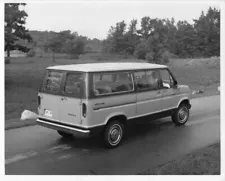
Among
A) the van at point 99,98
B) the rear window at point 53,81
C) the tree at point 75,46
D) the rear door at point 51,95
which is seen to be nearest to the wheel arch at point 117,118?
the van at point 99,98

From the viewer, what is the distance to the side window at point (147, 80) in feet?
23.6

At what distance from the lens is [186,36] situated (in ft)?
181

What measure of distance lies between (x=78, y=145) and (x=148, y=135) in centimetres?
203

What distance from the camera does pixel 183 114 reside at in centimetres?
873

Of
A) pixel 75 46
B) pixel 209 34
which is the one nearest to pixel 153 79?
pixel 75 46

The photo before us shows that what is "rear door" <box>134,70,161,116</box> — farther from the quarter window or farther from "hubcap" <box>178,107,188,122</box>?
"hubcap" <box>178,107,188,122</box>

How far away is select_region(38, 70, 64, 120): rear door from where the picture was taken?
661 cm

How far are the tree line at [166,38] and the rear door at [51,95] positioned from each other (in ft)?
90.8

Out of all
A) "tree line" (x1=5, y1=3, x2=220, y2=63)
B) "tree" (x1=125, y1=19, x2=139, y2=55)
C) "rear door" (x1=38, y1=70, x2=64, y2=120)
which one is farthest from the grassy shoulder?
"tree" (x1=125, y1=19, x2=139, y2=55)

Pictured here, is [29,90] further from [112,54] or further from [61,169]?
[112,54]

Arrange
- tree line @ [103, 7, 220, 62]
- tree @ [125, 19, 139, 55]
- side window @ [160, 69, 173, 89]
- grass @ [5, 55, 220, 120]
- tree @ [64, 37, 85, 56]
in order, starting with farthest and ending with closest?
tree @ [125, 19, 139, 55] < tree @ [64, 37, 85, 56] < tree line @ [103, 7, 220, 62] < grass @ [5, 55, 220, 120] < side window @ [160, 69, 173, 89]

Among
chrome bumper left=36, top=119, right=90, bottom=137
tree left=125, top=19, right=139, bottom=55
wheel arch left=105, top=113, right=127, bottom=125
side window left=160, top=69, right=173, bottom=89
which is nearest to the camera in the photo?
chrome bumper left=36, top=119, right=90, bottom=137

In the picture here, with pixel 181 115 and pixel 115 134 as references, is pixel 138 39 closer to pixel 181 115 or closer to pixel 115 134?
pixel 181 115

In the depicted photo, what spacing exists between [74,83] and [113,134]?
152cm
